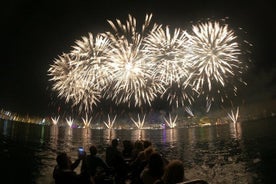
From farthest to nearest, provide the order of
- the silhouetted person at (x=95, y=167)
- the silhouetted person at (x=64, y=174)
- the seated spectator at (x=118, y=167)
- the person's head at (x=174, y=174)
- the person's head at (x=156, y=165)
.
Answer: the seated spectator at (x=118, y=167) → the silhouetted person at (x=95, y=167) → the silhouetted person at (x=64, y=174) → the person's head at (x=156, y=165) → the person's head at (x=174, y=174)

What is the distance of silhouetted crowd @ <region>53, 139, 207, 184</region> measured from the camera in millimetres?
7371

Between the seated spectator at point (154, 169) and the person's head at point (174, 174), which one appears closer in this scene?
the person's head at point (174, 174)

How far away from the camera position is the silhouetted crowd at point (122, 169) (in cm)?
737

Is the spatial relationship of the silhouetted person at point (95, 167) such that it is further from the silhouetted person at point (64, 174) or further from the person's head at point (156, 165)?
the person's head at point (156, 165)

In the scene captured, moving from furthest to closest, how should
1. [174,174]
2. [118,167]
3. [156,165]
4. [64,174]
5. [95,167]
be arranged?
[118,167] < [95,167] < [64,174] < [156,165] < [174,174]

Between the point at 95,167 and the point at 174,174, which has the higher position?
the point at 174,174

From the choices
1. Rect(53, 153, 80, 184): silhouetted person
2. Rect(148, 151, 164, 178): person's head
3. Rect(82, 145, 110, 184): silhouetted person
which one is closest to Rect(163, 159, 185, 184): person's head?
Rect(148, 151, 164, 178): person's head

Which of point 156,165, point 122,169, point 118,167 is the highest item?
point 156,165

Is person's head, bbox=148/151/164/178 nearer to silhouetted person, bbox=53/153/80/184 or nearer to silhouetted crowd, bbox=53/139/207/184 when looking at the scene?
silhouetted crowd, bbox=53/139/207/184

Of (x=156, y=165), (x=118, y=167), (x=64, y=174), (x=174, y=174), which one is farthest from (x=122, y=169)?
(x=174, y=174)

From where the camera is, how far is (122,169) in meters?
13.9

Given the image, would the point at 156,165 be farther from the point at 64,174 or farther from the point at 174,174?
the point at 64,174

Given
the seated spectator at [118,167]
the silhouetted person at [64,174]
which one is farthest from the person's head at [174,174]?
the seated spectator at [118,167]

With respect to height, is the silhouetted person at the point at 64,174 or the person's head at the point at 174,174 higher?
the person's head at the point at 174,174
